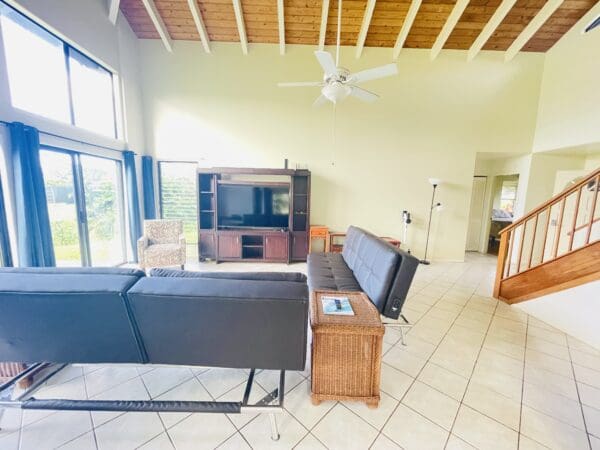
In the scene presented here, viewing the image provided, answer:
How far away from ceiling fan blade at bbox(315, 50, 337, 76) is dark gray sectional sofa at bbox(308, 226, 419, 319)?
1.80 metres

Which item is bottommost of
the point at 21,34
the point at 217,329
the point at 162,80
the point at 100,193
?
the point at 217,329

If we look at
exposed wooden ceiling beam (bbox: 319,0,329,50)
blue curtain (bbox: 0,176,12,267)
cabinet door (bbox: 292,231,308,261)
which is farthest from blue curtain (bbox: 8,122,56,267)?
exposed wooden ceiling beam (bbox: 319,0,329,50)

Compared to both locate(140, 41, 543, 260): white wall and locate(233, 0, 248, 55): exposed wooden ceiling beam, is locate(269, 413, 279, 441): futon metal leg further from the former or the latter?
locate(233, 0, 248, 55): exposed wooden ceiling beam

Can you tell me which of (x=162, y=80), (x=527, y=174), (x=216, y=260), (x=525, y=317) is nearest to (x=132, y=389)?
(x=216, y=260)

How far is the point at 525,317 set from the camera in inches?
112

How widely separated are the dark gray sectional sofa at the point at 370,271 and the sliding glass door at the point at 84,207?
3476mm

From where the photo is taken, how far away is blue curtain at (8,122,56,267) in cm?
→ 257

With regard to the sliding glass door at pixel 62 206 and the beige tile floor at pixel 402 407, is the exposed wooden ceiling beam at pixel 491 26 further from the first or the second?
the sliding glass door at pixel 62 206

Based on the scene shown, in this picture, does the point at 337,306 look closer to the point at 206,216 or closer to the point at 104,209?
the point at 206,216

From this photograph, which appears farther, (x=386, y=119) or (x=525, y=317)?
(x=386, y=119)

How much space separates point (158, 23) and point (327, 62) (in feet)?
12.2

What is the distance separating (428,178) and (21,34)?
20.8 feet

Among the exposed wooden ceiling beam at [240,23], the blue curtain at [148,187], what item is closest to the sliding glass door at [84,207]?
the blue curtain at [148,187]

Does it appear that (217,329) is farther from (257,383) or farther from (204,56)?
(204,56)
